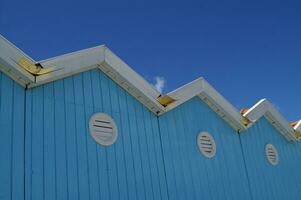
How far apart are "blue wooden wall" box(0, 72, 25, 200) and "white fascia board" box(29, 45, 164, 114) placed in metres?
0.38

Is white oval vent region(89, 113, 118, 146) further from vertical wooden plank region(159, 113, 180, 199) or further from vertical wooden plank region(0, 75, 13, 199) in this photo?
vertical wooden plank region(0, 75, 13, 199)

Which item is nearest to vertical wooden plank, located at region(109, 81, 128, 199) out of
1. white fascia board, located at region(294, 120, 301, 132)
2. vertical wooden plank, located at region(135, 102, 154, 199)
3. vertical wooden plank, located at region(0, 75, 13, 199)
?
vertical wooden plank, located at region(135, 102, 154, 199)

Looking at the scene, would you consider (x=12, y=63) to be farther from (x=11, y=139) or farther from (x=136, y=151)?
(x=136, y=151)

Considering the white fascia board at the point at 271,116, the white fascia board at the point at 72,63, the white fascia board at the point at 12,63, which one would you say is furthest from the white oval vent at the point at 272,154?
the white fascia board at the point at 12,63

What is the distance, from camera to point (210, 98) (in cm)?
1012

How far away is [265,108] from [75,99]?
232 inches

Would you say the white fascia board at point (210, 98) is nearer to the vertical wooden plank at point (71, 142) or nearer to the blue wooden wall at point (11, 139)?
the vertical wooden plank at point (71, 142)

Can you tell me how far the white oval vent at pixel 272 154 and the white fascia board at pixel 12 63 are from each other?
681 cm

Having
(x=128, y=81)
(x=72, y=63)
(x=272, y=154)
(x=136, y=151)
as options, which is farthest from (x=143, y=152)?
(x=272, y=154)

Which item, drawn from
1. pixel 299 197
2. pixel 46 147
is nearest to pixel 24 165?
pixel 46 147

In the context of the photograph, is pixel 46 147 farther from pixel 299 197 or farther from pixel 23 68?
pixel 299 197

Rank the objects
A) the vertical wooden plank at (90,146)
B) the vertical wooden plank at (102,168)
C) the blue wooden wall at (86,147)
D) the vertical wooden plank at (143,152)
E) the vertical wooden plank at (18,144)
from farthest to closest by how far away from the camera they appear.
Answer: the vertical wooden plank at (143,152) → the vertical wooden plank at (102,168) → the vertical wooden plank at (90,146) → the blue wooden wall at (86,147) → the vertical wooden plank at (18,144)

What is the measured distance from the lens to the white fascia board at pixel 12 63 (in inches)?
262

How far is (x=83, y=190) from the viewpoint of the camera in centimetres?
706
